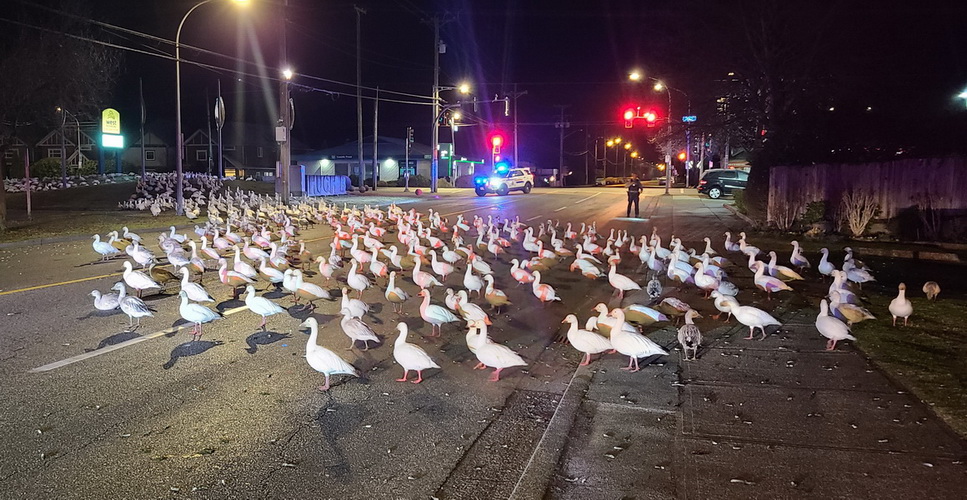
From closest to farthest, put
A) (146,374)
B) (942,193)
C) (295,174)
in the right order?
1. (146,374)
2. (942,193)
3. (295,174)

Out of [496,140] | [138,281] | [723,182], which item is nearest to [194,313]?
[138,281]

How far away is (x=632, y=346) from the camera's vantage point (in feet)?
21.0

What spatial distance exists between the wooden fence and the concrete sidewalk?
11618 millimetres

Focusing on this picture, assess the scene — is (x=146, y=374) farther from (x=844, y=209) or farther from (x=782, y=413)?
(x=844, y=209)

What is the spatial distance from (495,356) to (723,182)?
134ft

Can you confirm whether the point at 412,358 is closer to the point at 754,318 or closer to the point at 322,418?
the point at 322,418

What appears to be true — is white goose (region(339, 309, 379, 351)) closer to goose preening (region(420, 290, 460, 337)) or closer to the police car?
goose preening (region(420, 290, 460, 337))

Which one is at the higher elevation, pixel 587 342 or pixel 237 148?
pixel 237 148

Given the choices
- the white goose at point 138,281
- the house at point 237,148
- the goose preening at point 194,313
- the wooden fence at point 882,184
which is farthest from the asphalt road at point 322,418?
the house at point 237,148

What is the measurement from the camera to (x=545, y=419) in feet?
17.8

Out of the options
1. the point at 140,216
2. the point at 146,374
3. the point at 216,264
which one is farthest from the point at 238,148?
the point at 146,374

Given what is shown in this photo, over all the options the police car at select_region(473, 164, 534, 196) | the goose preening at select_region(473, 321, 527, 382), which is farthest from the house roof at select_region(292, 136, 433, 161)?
the goose preening at select_region(473, 321, 527, 382)

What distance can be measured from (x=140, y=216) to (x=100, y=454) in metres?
22.8

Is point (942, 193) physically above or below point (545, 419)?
above
